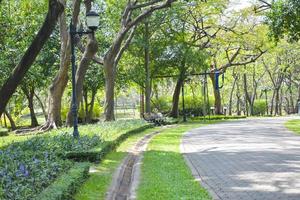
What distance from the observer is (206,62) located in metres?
36.1

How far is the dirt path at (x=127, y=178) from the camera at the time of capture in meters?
8.36

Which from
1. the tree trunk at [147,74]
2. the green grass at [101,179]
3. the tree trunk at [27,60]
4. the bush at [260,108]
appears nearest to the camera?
the green grass at [101,179]

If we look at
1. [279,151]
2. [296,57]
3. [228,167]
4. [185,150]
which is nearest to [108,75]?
[185,150]

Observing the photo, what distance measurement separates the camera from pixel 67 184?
708cm

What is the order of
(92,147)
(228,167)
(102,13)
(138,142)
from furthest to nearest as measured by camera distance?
1. (102,13)
2. (138,142)
3. (92,147)
4. (228,167)

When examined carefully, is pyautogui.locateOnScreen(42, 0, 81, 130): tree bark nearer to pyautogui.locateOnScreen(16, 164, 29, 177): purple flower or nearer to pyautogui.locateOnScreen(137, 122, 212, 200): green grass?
pyautogui.locateOnScreen(137, 122, 212, 200): green grass

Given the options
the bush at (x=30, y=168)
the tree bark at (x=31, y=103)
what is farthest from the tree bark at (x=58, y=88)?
the tree bark at (x=31, y=103)

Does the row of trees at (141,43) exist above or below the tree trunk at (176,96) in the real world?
above

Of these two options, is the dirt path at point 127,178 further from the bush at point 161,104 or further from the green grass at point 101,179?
the bush at point 161,104

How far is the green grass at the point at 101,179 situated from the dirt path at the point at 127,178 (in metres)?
0.12

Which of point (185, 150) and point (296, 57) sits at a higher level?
point (296, 57)

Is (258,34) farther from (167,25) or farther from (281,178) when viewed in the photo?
(281,178)

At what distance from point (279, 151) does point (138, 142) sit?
591 centimetres

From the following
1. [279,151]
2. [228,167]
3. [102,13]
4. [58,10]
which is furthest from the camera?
[102,13]
